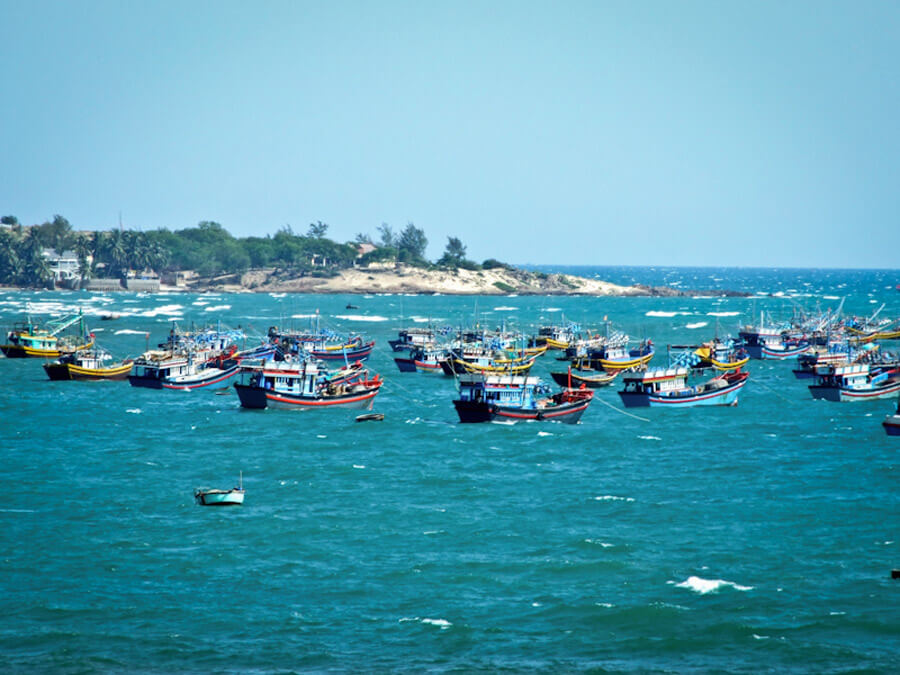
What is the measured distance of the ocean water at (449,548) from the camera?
37375 mm

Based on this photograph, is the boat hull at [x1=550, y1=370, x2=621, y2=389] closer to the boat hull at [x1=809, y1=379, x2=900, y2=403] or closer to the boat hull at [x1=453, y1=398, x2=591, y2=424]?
the boat hull at [x1=453, y1=398, x2=591, y2=424]

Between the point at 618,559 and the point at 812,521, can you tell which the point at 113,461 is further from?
the point at 812,521

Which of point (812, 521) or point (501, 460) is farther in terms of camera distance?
point (501, 460)

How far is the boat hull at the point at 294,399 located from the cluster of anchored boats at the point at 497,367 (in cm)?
9

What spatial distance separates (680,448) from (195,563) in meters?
38.5

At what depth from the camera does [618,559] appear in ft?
152

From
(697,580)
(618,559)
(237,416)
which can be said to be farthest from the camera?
(237,416)

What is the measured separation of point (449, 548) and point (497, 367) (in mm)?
64789

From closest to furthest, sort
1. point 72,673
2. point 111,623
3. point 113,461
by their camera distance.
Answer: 1. point 72,673
2. point 111,623
3. point 113,461

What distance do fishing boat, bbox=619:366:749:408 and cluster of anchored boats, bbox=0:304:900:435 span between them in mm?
89

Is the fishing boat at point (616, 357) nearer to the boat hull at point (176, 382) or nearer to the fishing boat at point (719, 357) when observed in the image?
the fishing boat at point (719, 357)

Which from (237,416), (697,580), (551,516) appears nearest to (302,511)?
(551,516)

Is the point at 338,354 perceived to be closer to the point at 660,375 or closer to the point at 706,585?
the point at 660,375

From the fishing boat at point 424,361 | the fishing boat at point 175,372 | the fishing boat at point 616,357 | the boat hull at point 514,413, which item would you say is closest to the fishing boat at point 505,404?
the boat hull at point 514,413
